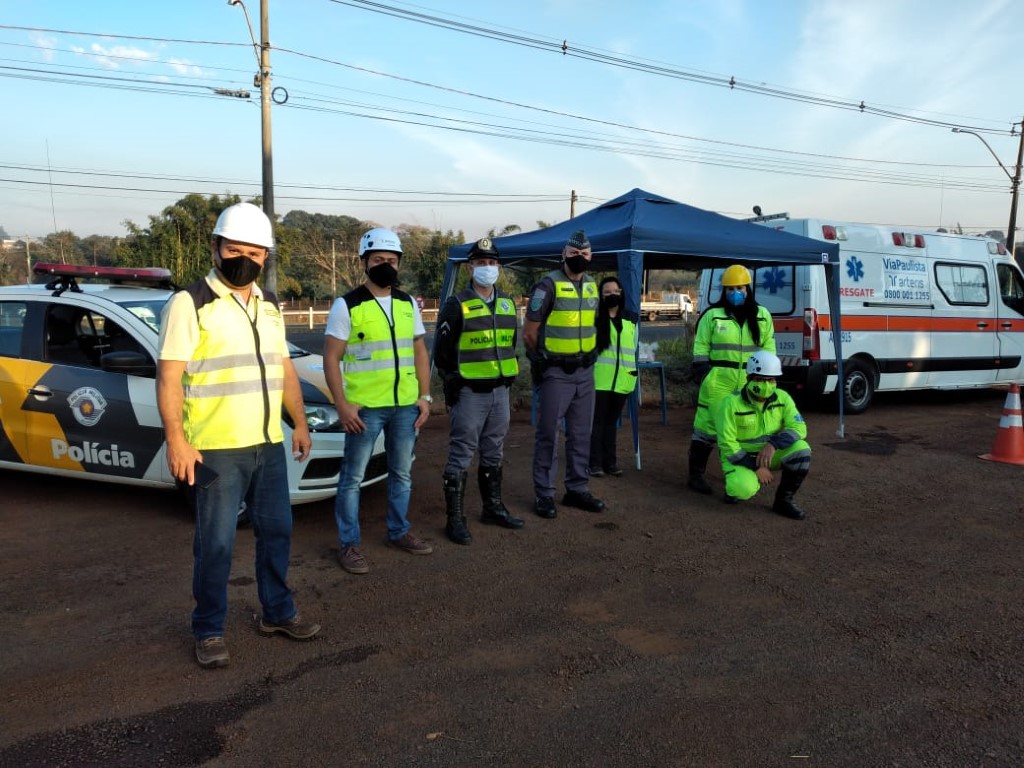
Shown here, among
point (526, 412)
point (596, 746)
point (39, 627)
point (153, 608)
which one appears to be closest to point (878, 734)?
point (596, 746)

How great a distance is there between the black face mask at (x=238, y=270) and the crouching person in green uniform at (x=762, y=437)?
12.7 feet

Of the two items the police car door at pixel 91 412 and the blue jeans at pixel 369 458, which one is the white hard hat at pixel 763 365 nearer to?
the blue jeans at pixel 369 458

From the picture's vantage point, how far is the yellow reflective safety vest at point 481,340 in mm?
4719

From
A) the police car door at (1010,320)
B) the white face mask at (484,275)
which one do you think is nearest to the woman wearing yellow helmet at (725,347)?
the white face mask at (484,275)

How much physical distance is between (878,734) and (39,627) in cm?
382

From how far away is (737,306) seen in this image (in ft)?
20.9

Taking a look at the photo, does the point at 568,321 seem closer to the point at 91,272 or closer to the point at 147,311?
the point at 147,311

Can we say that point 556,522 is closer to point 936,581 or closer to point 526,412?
point 936,581

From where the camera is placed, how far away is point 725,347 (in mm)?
6230

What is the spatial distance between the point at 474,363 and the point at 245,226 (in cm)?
193

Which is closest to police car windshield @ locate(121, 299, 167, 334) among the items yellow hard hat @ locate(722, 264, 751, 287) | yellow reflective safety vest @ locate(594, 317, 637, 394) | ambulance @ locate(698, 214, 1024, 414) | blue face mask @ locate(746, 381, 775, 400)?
yellow reflective safety vest @ locate(594, 317, 637, 394)

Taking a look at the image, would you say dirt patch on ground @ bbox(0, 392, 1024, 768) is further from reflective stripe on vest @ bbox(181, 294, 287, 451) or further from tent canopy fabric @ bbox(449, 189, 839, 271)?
tent canopy fabric @ bbox(449, 189, 839, 271)

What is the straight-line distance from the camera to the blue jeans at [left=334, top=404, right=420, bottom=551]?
4234 mm

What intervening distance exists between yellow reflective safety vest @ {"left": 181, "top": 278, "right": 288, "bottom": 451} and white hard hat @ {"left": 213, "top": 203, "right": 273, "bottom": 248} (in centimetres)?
23
